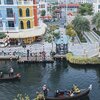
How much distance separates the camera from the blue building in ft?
274

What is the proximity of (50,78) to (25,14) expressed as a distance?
3364 cm

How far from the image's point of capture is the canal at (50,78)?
50.6 meters

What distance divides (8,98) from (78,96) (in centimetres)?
1122

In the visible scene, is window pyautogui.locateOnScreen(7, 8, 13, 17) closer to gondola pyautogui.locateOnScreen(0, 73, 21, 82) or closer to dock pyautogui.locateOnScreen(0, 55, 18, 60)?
dock pyautogui.locateOnScreen(0, 55, 18, 60)

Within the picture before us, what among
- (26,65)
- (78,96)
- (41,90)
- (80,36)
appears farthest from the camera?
(80,36)

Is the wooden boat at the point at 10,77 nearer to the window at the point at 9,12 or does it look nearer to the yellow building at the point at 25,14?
the yellow building at the point at 25,14

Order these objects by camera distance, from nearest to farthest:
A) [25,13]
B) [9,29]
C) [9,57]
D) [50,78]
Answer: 1. [50,78]
2. [9,57]
3. [9,29]
4. [25,13]

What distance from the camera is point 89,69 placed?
6156cm

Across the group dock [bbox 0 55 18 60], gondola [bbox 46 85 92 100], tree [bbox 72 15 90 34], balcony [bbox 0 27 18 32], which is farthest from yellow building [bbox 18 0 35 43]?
gondola [bbox 46 85 92 100]

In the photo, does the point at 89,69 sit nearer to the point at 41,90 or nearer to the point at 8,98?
the point at 41,90

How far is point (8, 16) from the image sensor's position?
84.3 m

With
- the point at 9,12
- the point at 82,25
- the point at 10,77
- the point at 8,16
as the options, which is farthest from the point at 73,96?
the point at 82,25

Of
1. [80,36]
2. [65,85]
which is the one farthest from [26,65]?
[80,36]

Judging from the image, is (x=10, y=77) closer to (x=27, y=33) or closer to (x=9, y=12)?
(x=27, y=33)
